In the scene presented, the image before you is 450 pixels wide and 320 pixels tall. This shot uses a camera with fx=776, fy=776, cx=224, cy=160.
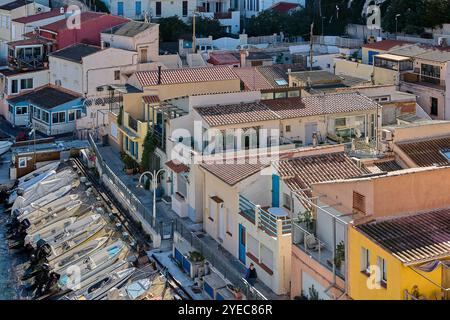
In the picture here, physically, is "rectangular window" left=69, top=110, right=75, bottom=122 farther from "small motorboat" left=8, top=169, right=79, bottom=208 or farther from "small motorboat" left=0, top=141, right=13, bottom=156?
"small motorboat" left=8, top=169, right=79, bottom=208

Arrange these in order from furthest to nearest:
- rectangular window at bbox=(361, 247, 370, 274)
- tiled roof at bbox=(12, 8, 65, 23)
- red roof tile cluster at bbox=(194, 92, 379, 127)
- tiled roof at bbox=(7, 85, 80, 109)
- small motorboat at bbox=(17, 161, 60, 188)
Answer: tiled roof at bbox=(12, 8, 65, 23) < tiled roof at bbox=(7, 85, 80, 109) < small motorboat at bbox=(17, 161, 60, 188) < red roof tile cluster at bbox=(194, 92, 379, 127) < rectangular window at bbox=(361, 247, 370, 274)

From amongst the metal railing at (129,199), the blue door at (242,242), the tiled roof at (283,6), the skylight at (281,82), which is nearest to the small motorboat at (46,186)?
the metal railing at (129,199)

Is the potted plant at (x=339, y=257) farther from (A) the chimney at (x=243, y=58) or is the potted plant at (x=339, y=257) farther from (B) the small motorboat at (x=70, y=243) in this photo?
(A) the chimney at (x=243, y=58)

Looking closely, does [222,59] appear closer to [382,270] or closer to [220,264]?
[220,264]

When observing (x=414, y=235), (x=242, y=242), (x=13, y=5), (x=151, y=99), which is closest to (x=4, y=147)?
(x=151, y=99)

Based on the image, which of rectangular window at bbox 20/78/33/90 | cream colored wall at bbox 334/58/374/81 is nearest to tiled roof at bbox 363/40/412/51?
cream colored wall at bbox 334/58/374/81

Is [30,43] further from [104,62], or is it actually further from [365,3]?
[365,3]

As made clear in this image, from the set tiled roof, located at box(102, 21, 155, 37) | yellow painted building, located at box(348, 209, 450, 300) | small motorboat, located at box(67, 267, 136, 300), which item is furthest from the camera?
tiled roof, located at box(102, 21, 155, 37)
